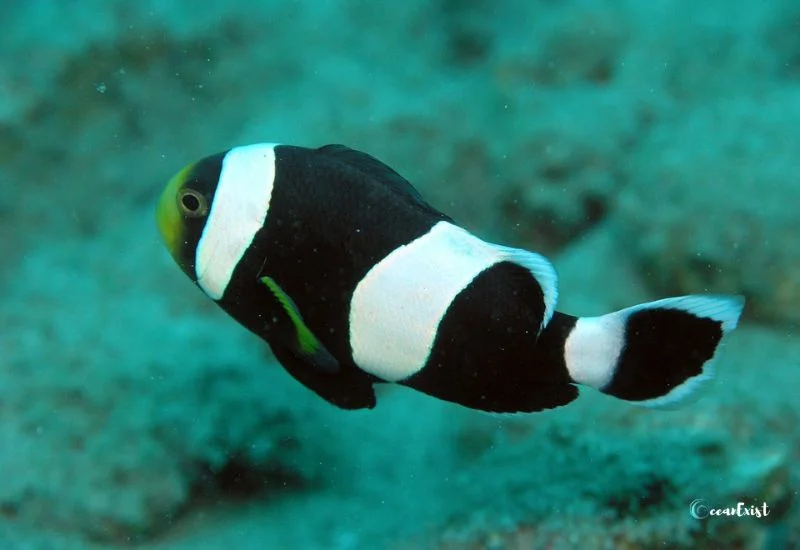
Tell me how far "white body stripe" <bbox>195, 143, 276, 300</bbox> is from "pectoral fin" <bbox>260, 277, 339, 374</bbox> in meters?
0.08

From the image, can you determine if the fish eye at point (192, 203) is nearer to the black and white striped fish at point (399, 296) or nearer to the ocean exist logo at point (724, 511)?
the black and white striped fish at point (399, 296)

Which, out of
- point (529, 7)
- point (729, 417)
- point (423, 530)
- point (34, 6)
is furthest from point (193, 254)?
point (34, 6)

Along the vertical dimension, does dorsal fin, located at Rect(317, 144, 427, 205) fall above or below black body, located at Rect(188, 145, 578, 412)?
above

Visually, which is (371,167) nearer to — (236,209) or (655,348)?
(236,209)

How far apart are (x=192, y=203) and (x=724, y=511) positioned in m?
1.46

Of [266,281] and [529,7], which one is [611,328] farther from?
[529,7]

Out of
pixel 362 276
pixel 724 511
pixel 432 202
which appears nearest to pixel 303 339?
pixel 362 276

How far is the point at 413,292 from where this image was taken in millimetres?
1240

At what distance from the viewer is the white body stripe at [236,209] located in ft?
4.27

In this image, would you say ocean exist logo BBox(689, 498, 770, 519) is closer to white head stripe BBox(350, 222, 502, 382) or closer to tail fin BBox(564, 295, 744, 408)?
tail fin BBox(564, 295, 744, 408)

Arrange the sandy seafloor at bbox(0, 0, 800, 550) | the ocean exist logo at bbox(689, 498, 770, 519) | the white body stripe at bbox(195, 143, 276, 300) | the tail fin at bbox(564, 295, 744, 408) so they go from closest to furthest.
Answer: the tail fin at bbox(564, 295, 744, 408), the white body stripe at bbox(195, 143, 276, 300), the ocean exist logo at bbox(689, 498, 770, 519), the sandy seafloor at bbox(0, 0, 800, 550)

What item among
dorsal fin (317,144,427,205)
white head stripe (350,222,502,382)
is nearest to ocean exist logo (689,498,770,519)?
white head stripe (350,222,502,382)

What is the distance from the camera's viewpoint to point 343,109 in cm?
372

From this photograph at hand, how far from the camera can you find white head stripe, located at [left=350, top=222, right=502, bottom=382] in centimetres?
123
